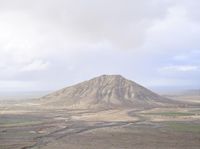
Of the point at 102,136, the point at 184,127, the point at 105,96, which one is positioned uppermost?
the point at 105,96

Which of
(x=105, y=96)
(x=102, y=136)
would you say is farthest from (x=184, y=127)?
(x=105, y=96)

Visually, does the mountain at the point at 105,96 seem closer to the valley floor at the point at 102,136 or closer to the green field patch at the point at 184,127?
the green field patch at the point at 184,127

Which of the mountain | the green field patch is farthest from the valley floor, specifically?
the mountain

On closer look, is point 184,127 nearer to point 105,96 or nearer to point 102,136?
point 102,136

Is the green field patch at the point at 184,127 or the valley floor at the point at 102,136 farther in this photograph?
the green field patch at the point at 184,127

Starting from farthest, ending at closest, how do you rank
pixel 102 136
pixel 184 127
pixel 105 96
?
1. pixel 105 96
2. pixel 184 127
3. pixel 102 136

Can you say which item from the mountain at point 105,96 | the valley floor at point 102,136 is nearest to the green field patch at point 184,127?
the valley floor at point 102,136

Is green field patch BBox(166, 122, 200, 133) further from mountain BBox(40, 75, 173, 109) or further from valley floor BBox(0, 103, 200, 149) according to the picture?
mountain BBox(40, 75, 173, 109)
